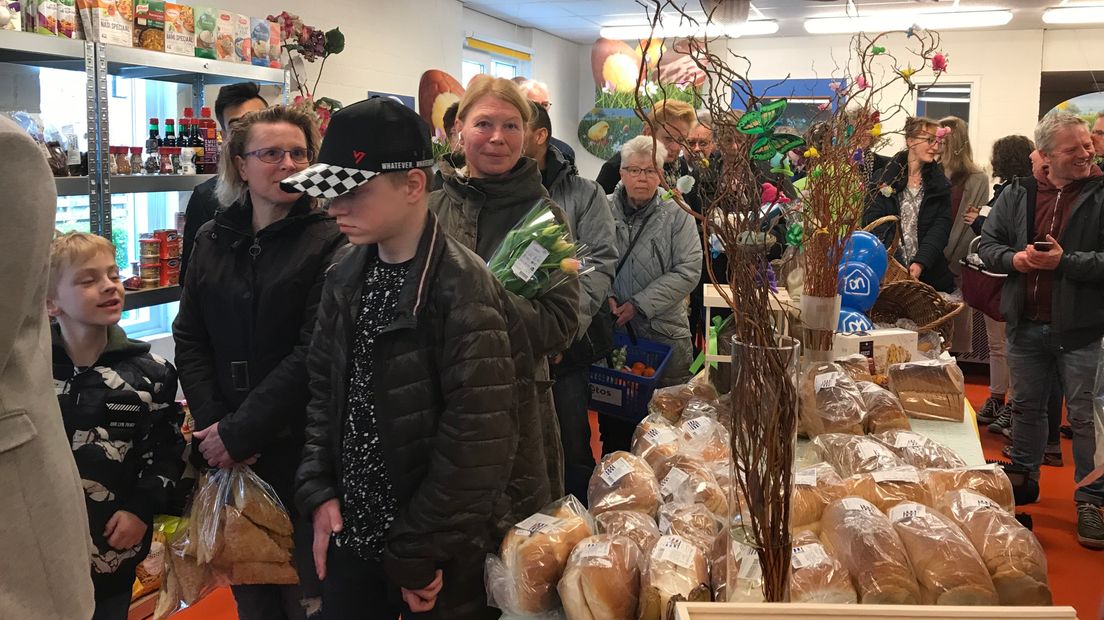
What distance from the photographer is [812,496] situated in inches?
70.6

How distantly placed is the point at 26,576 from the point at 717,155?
4.01ft

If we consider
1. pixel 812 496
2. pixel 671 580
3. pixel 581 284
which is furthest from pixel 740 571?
pixel 581 284

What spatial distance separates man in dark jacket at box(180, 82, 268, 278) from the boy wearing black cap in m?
1.35

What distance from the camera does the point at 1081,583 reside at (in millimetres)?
3379

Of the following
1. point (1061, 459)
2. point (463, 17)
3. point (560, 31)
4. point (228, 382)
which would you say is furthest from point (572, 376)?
point (560, 31)

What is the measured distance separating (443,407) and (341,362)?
23 centimetres

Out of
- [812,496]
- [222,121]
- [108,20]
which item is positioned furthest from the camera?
[222,121]

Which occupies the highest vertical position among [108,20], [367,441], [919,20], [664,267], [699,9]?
[919,20]

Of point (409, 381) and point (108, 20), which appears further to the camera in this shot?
point (108, 20)

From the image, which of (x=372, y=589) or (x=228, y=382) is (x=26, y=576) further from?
(x=228, y=382)

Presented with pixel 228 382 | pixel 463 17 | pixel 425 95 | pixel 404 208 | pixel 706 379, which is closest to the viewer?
pixel 404 208

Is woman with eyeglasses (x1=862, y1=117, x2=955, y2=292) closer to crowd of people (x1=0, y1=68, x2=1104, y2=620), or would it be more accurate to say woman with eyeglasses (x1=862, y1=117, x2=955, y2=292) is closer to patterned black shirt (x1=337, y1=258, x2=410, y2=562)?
crowd of people (x1=0, y1=68, x2=1104, y2=620)

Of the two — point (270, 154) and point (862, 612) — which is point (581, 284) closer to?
point (270, 154)

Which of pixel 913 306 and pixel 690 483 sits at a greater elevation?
pixel 913 306
